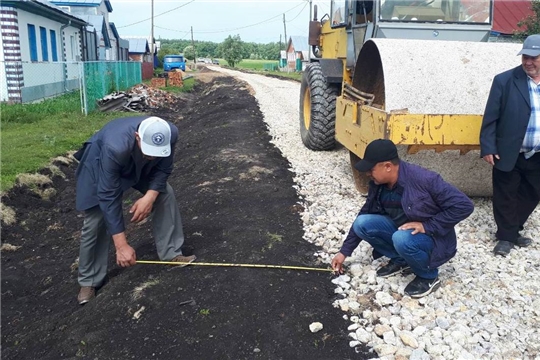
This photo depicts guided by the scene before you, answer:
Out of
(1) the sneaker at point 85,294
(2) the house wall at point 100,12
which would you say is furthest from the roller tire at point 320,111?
(2) the house wall at point 100,12

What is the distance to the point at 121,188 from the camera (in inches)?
149

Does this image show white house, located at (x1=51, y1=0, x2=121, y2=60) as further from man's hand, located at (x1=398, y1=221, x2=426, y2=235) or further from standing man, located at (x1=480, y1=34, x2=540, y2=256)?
man's hand, located at (x1=398, y1=221, x2=426, y2=235)

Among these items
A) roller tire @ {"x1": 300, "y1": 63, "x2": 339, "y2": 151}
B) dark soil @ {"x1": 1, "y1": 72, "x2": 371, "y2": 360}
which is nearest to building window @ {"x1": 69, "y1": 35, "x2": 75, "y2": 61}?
roller tire @ {"x1": 300, "y1": 63, "x2": 339, "y2": 151}

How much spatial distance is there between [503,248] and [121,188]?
127 inches

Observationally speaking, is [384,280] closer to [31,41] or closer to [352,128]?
[352,128]

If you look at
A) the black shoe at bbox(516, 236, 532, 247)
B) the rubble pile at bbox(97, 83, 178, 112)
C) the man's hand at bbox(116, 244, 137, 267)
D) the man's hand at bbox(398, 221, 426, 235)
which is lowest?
the black shoe at bbox(516, 236, 532, 247)

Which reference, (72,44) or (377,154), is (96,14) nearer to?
(72,44)

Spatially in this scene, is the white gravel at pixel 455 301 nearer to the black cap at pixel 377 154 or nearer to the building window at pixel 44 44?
the black cap at pixel 377 154

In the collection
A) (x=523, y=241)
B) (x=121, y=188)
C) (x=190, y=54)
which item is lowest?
(x=523, y=241)

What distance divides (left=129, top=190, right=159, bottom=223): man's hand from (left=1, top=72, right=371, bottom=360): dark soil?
0.55 m

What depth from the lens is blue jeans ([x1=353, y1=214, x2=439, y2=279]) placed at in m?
3.46

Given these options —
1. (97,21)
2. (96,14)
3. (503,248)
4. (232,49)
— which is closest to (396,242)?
(503,248)

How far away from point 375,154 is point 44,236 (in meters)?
4.54

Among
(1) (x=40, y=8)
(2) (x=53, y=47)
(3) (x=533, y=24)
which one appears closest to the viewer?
(1) (x=40, y=8)
